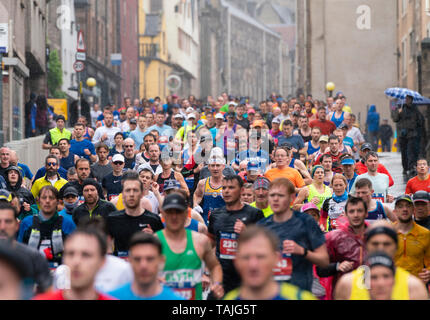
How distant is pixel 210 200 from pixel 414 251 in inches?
147

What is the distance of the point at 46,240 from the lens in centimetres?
1028

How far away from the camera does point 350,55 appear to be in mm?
49000

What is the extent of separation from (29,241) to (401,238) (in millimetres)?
3719

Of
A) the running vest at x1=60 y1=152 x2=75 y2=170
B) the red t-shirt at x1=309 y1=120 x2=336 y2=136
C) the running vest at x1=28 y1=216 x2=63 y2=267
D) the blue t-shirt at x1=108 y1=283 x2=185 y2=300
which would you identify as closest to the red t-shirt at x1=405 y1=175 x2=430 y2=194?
the running vest at x1=28 y1=216 x2=63 y2=267

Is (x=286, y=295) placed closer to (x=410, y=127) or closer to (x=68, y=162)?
(x=68, y=162)

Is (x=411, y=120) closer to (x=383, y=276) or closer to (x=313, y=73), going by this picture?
(x=383, y=276)

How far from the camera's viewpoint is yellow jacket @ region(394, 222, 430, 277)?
32.8ft

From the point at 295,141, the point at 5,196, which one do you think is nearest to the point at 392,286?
the point at 5,196

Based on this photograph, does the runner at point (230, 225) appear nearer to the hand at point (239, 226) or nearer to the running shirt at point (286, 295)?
the hand at point (239, 226)

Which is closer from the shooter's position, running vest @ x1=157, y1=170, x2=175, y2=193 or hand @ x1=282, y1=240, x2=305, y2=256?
hand @ x1=282, y1=240, x2=305, y2=256

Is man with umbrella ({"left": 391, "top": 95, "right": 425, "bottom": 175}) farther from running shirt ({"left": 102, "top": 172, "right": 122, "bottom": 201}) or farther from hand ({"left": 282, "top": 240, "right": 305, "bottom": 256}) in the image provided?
hand ({"left": 282, "top": 240, "right": 305, "bottom": 256})

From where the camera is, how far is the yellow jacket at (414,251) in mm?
9992

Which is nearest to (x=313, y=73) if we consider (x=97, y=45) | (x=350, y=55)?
(x=350, y=55)

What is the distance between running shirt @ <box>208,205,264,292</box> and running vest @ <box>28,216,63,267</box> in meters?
1.60
